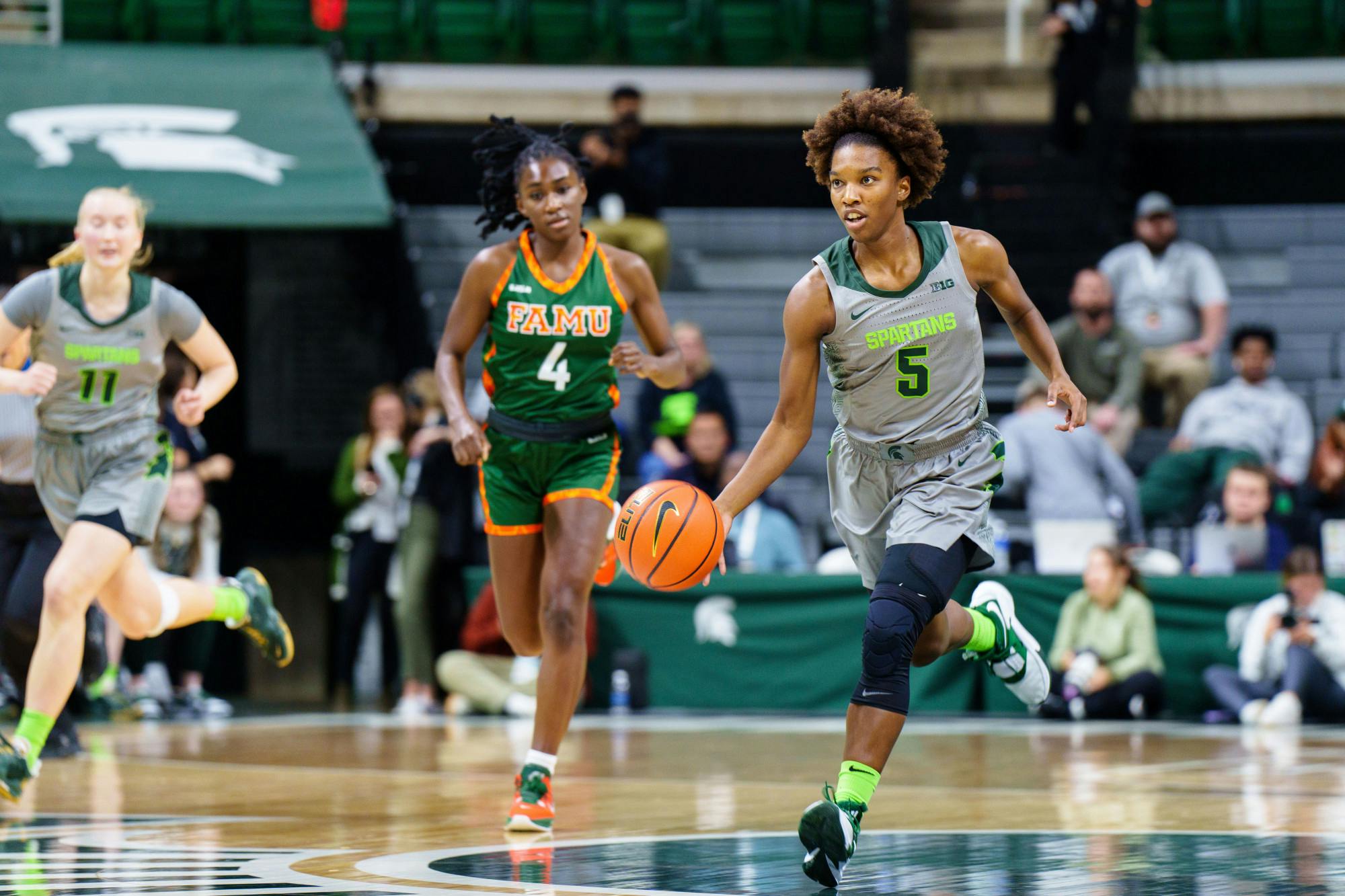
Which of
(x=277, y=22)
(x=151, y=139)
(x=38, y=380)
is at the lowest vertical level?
(x=38, y=380)

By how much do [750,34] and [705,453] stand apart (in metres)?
7.27

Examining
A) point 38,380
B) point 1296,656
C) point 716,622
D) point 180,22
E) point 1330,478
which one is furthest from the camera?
point 180,22

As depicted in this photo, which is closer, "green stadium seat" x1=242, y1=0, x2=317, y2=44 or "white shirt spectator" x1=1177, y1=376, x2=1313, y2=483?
"white shirt spectator" x1=1177, y1=376, x2=1313, y2=483

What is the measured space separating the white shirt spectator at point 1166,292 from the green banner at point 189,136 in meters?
5.48

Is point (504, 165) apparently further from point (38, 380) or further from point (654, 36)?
point (654, 36)

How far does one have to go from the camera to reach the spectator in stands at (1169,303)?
14.5m

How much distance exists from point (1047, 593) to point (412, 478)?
4104 mm

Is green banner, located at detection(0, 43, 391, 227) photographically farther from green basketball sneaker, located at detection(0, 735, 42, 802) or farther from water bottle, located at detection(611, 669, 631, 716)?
green basketball sneaker, located at detection(0, 735, 42, 802)

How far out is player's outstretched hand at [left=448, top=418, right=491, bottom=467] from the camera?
650 centimetres

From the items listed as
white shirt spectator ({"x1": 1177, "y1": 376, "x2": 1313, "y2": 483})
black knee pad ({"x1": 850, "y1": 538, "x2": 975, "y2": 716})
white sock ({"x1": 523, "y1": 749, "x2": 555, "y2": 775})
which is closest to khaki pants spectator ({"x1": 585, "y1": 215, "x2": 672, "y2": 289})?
white shirt spectator ({"x1": 1177, "y1": 376, "x2": 1313, "y2": 483})

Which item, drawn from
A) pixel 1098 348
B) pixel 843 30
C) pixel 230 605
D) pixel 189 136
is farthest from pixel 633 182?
pixel 230 605

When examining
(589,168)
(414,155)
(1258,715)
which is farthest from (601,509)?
(414,155)

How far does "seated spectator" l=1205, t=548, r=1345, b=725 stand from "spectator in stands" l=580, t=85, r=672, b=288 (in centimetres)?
602

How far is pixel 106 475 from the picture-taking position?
7031 mm
